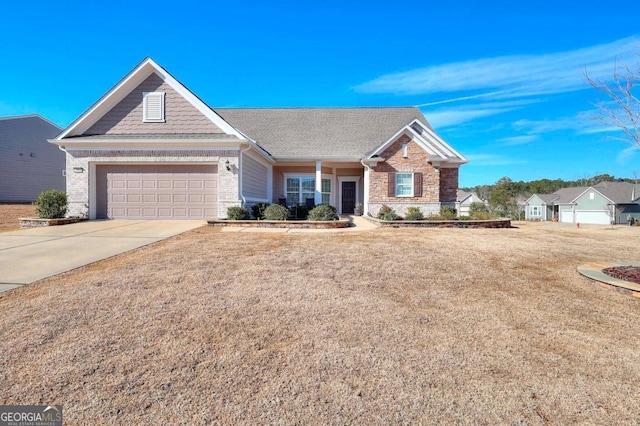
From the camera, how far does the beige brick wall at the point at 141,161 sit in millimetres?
12836

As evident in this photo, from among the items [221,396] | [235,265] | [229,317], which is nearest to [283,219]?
[235,265]

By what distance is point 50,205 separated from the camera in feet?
39.4

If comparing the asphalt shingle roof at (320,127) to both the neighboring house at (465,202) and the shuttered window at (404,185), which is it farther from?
the neighboring house at (465,202)

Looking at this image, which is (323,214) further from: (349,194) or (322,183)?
(349,194)

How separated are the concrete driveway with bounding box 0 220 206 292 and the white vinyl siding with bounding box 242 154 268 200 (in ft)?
9.22

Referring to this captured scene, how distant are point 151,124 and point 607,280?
599 inches

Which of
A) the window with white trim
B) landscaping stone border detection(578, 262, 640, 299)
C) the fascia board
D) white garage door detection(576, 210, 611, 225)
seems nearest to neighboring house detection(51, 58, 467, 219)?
the window with white trim

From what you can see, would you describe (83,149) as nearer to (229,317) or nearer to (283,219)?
(283,219)

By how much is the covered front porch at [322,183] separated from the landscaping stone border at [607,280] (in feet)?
40.5

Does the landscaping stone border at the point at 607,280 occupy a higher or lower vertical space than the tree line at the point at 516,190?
lower

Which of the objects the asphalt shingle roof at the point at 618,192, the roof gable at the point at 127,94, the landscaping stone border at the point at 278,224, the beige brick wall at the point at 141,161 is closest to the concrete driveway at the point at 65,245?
the landscaping stone border at the point at 278,224

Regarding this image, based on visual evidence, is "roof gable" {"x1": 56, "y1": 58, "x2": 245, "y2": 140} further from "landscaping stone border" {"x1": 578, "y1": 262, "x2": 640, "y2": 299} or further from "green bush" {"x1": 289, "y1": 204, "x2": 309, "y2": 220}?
"landscaping stone border" {"x1": 578, "y1": 262, "x2": 640, "y2": 299}

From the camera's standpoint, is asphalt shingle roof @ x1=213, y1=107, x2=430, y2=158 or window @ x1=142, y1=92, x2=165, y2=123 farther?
asphalt shingle roof @ x1=213, y1=107, x2=430, y2=158

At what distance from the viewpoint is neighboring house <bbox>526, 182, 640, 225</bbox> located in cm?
3966
